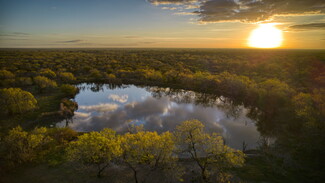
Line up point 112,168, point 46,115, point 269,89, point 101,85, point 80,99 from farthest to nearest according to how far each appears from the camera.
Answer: point 101,85 → point 80,99 → point 269,89 → point 46,115 → point 112,168

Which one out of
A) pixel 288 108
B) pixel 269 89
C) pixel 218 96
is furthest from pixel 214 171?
pixel 218 96

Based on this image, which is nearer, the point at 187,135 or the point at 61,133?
the point at 187,135

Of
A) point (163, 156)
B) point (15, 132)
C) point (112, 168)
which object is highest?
point (15, 132)

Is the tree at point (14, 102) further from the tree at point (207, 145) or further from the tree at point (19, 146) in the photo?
the tree at point (207, 145)

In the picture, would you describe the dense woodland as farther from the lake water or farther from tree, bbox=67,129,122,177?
the lake water

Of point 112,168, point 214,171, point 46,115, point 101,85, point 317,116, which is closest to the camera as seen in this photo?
point 214,171

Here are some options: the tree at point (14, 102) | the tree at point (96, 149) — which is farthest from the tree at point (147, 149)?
the tree at point (14, 102)

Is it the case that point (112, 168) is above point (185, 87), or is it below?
below

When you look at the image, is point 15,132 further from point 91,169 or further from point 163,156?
point 163,156
